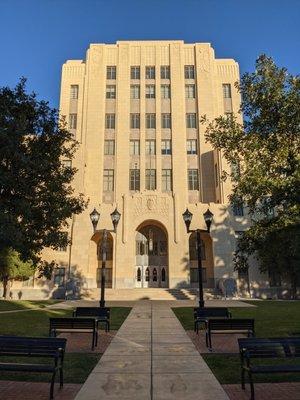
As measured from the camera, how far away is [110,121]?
53062 mm

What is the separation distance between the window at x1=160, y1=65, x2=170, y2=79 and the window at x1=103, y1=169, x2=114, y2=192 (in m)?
17.0

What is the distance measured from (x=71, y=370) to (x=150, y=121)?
47.1 m

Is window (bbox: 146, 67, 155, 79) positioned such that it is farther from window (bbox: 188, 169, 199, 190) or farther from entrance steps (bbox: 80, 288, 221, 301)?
entrance steps (bbox: 80, 288, 221, 301)

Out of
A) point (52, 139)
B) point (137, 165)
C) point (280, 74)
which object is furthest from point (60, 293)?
point (280, 74)

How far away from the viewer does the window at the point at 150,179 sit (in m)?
50.3

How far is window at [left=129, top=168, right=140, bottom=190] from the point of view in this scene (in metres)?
50.3

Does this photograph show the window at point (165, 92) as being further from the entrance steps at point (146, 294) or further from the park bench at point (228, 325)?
the park bench at point (228, 325)

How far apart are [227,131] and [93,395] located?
1186 centimetres

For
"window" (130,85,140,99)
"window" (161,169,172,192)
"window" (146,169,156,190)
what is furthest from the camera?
"window" (130,85,140,99)

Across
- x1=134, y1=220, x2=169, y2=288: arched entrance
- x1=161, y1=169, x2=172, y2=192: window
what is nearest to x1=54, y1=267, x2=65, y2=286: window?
x1=134, y1=220, x2=169, y2=288: arched entrance

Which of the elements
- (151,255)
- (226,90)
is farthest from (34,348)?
(226,90)

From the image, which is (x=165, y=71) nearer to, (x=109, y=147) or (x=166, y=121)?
(x=166, y=121)

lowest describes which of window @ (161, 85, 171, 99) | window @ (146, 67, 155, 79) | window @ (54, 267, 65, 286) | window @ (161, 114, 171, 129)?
window @ (54, 267, 65, 286)

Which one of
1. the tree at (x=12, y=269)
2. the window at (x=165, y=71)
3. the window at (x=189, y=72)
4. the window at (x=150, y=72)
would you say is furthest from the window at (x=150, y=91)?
the tree at (x=12, y=269)
